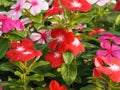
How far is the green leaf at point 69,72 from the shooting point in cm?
188

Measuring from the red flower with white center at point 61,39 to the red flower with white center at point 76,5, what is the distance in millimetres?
111

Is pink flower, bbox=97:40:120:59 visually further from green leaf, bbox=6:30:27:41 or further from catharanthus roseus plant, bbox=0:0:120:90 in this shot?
green leaf, bbox=6:30:27:41

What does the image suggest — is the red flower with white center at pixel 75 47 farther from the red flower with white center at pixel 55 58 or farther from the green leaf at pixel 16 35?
the green leaf at pixel 16 35

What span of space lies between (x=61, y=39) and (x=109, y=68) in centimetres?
34

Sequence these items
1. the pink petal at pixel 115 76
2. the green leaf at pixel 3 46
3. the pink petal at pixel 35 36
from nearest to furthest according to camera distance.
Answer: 1. the pink petal at pixel 115 76
2. the green leaf at pixel 3 46
3. the pink petal at pixel 35 36

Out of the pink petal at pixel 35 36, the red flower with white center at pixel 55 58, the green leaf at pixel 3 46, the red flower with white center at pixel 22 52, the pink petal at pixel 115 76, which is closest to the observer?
the pink petal at pixel 115 76

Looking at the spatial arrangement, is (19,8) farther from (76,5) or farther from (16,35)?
(76,5)

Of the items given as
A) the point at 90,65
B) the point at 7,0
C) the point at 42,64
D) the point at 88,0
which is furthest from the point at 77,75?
the point at 7,0

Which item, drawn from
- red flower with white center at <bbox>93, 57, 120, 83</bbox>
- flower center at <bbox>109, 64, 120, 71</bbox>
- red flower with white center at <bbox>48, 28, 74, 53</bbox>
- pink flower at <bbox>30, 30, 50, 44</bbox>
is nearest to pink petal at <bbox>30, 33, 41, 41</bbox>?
pink flower at <bbox>30, 30, 50, 44</bbox>

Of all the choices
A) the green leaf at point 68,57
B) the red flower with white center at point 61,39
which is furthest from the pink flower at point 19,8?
the green leaf at point 68,57

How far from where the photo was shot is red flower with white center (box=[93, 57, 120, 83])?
1.59 meters

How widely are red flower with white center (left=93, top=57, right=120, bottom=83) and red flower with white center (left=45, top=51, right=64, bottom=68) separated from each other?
216 mm

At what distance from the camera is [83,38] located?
6.70ft

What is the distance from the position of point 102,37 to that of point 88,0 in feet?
0.76
